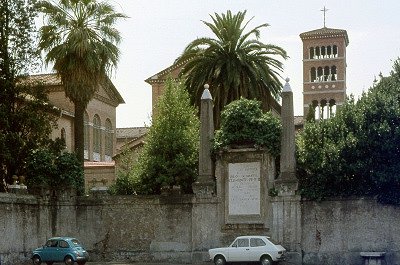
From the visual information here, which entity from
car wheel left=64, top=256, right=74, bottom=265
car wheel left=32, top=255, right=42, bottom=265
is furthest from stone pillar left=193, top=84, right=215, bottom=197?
car wheel left=32, top=255, right=42, bottom=265

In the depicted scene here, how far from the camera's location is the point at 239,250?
113ft

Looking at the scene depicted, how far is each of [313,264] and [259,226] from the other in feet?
10.5

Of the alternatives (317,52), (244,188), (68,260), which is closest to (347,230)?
(244,188)

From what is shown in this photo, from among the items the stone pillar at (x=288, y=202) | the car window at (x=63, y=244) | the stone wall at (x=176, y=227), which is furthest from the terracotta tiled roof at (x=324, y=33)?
the car window at (x=63, y=244)

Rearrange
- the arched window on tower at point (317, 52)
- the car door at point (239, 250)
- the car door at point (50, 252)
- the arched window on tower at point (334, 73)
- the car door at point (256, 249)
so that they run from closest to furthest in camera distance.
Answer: the car door at point (256, 249), the car door at point (239, 250), the car door at point (50, 252), the arched window on tower at point (317, 52), the arched window on tower at point (334, 73)

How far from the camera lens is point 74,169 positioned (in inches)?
1569

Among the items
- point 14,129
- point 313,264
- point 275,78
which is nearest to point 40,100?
point 14,129

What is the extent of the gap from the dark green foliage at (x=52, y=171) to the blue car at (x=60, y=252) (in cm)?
407

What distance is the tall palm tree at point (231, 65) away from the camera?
145ft

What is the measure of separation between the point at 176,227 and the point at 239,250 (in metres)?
4.59

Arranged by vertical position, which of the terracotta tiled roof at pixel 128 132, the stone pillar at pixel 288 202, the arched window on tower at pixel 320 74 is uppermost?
the arched window on tower at pixel 320 74

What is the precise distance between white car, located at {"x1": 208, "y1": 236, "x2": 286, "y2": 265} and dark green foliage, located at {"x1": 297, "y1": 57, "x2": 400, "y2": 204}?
11.0 ft

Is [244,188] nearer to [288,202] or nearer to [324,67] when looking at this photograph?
[288,202]

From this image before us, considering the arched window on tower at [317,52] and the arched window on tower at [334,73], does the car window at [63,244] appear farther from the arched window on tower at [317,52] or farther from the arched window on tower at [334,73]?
the arched window on tower at [334,73]
